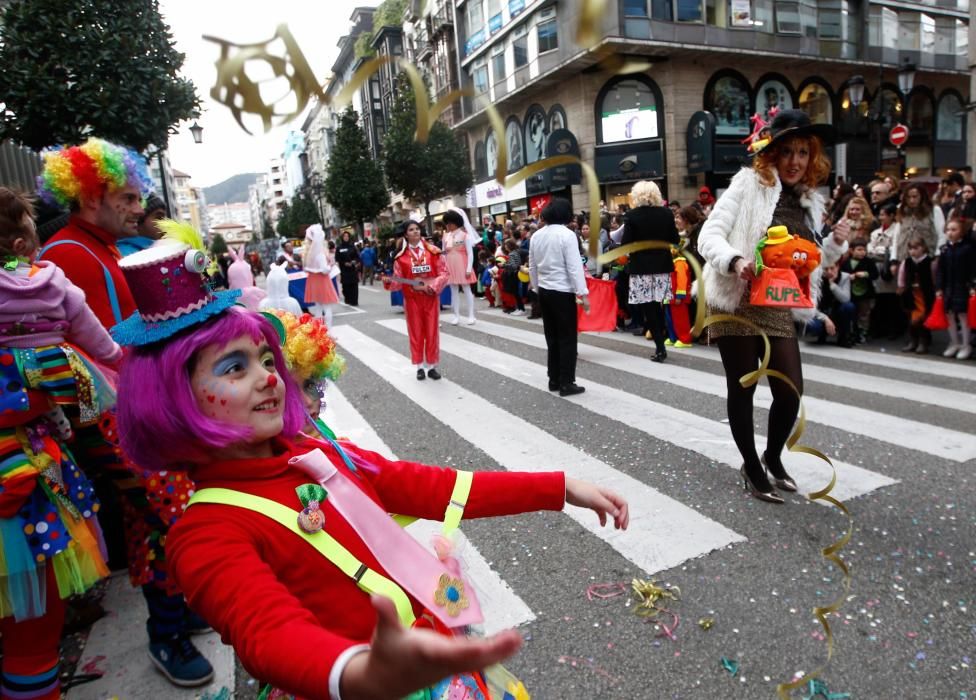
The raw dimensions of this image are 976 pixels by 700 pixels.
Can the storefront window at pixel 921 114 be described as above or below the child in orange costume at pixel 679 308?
above

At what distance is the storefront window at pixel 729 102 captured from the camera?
17969 mm

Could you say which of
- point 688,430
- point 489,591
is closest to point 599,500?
point 489,591

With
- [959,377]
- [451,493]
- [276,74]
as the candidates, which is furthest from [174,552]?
[959,377]

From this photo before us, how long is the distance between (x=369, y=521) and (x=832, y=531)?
2.61 m

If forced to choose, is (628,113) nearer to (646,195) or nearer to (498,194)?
(646,195)

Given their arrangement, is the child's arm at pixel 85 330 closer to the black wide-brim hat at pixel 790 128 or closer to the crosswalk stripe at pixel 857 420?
the black wide-brim hat at pixel 790 128

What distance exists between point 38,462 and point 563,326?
4.59m

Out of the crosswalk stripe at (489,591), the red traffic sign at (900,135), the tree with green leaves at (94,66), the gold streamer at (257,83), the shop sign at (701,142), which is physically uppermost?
the shop sign at (701,142)

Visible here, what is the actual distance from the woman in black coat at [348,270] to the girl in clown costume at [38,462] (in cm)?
1394

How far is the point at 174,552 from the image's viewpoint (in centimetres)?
111

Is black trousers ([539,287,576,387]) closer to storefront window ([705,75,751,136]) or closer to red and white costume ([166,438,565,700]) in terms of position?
red and white costume ([166,438,565,700])

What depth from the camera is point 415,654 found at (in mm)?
721

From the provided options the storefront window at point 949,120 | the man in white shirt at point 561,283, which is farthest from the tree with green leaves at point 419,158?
the storefront window at point 949,120

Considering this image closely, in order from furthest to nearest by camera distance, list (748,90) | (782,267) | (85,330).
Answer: (748,90) < (782,267) < (85,330)
